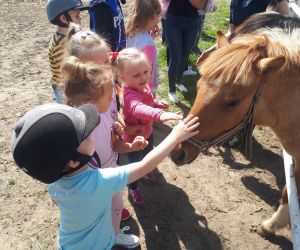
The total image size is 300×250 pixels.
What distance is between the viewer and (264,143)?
4035 mm

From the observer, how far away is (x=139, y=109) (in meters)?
2.32

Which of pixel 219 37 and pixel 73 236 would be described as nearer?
pixel 73 236

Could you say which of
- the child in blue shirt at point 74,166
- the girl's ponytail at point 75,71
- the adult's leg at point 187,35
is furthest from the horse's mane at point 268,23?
the adult's leg at point 187,35

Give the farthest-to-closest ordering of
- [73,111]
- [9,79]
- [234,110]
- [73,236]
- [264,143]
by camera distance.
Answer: [9,79]
[264,143]
[234,110]
[73,236]
[73,111]

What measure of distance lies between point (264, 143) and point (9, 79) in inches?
172

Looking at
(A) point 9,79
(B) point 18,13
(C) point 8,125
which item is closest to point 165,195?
(C) point 8,125

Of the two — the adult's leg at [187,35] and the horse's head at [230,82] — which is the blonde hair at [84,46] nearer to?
the horse's head at [230,82]

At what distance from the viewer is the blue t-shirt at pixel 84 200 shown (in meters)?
1.54

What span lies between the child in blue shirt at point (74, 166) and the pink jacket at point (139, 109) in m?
0.43

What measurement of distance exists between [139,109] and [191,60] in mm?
4191

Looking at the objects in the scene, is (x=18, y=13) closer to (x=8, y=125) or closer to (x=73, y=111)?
(x=8, y=125)

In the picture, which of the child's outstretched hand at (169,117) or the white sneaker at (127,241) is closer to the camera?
the child's outstretched hand at (169,117)

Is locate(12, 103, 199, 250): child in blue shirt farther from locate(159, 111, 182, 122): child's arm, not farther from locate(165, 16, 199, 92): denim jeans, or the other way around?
locate(165, 16, 199, 92): denim jeans

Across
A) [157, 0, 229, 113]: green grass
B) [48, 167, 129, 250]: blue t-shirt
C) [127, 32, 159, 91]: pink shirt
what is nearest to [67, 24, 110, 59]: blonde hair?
[127, 32, 159, 91]: pink shirt
